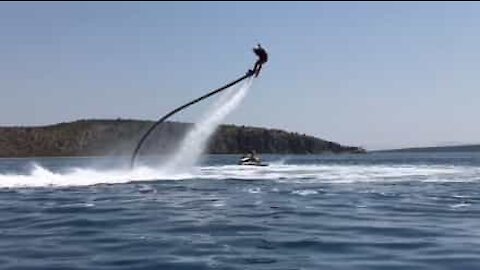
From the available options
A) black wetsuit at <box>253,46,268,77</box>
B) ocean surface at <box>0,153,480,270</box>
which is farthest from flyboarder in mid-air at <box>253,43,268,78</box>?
ocean surface at <box>0,153,480,270</box>

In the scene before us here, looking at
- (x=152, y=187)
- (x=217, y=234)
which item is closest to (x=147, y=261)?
(x=217, y=234)

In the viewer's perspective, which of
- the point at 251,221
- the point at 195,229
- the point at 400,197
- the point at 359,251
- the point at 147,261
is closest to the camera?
the point at 147,261

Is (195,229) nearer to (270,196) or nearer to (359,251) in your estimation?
(359,251)

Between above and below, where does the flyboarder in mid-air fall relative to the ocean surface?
above

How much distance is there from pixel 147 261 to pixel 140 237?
4471 mm

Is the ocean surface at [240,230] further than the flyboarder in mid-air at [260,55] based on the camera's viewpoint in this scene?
No

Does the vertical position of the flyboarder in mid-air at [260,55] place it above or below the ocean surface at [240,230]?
above

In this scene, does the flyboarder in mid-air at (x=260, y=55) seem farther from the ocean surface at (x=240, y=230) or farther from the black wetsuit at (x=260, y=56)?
the ocean surface at (x=240, y=230)

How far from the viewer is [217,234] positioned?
24219mm

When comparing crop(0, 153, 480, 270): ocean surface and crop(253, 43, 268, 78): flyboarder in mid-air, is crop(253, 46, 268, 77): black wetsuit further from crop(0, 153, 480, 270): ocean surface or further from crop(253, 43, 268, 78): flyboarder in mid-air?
crop(0, 153, 480, 270): ocean surface

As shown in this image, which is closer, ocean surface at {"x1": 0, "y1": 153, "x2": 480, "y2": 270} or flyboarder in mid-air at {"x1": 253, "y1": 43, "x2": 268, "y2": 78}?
ocean surface at {"x1": 0, "y1": 153, "x2": 480, "y2": 270}

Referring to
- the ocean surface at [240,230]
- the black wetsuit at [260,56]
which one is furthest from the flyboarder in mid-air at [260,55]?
the ocean surface at [240,230]

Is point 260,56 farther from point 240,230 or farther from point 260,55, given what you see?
point 240,230

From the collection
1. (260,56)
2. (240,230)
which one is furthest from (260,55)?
(240,230)
